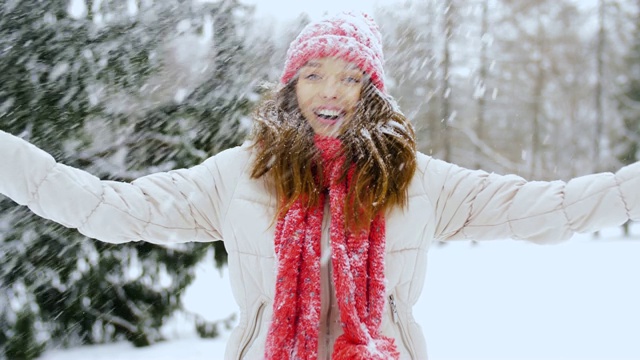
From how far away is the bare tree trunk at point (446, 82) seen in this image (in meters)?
11.7

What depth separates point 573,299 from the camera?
7336 millimetres

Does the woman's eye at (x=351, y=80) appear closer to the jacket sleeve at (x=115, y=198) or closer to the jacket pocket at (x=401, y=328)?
the jacket sleeve at (x=115, y=198)

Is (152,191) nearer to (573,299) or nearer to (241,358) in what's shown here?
(241,358)

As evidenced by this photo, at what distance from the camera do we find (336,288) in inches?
65.7

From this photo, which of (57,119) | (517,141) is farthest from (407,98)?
(57,119)

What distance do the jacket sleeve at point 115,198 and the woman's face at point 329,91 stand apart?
0.32 meters

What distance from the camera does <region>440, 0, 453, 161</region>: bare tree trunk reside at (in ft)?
38.3

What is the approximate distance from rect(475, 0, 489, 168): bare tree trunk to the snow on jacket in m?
11.5

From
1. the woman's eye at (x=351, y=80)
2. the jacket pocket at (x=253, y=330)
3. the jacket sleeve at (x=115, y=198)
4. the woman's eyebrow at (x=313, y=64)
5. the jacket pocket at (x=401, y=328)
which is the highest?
the woman's eye at (x=351, y=80)

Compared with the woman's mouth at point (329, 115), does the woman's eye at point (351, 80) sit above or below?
above

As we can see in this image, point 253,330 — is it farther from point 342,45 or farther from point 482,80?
point 482,80

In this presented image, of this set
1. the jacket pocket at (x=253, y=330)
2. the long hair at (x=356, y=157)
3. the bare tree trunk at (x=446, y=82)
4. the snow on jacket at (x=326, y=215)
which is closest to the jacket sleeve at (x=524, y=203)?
the snow on jacket at (x=326, y=215)

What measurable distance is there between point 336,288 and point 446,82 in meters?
11.1

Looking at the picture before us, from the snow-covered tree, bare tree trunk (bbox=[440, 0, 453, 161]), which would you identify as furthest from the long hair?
bare tree trunk (bbox=[440, 0, 453, 161])
